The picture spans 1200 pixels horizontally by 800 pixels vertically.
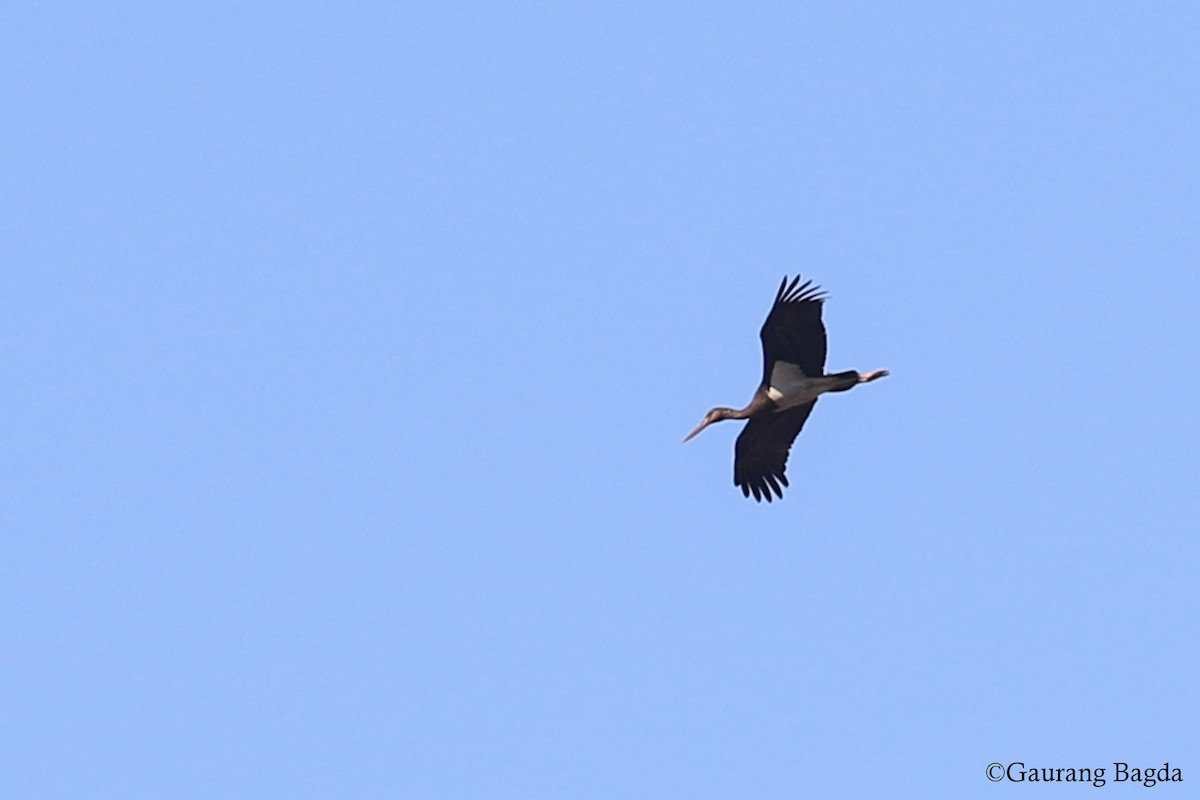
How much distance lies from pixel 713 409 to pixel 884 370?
3087 mm

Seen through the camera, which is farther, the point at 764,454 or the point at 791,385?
the point at 764,454

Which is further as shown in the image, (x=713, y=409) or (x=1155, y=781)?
(x=713, y=409)

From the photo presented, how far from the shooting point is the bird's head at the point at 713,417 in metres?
32.8

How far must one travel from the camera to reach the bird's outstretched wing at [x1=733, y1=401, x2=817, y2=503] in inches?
1292

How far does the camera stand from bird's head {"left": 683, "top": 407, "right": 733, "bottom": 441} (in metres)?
32.8

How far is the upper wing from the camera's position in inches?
1182

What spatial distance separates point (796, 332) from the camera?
30391 mm

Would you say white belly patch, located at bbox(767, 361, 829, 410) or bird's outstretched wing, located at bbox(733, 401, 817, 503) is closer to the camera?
white belly patch, located at bbox(767, 361, 829, 410)

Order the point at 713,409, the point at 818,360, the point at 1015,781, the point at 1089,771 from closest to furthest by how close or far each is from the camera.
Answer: the point at 1089,771, the point at 1015,781, the point at 818,360, the point at 713,409

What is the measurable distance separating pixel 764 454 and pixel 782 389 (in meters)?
2.09

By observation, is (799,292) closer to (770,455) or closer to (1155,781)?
(770,455)

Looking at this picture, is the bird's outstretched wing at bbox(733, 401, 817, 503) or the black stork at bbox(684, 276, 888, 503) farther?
the bird's outstretched wing at bbox(733, 401, 817, 503)

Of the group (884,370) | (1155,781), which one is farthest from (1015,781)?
(884,370)

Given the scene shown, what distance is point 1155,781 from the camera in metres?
27.3
